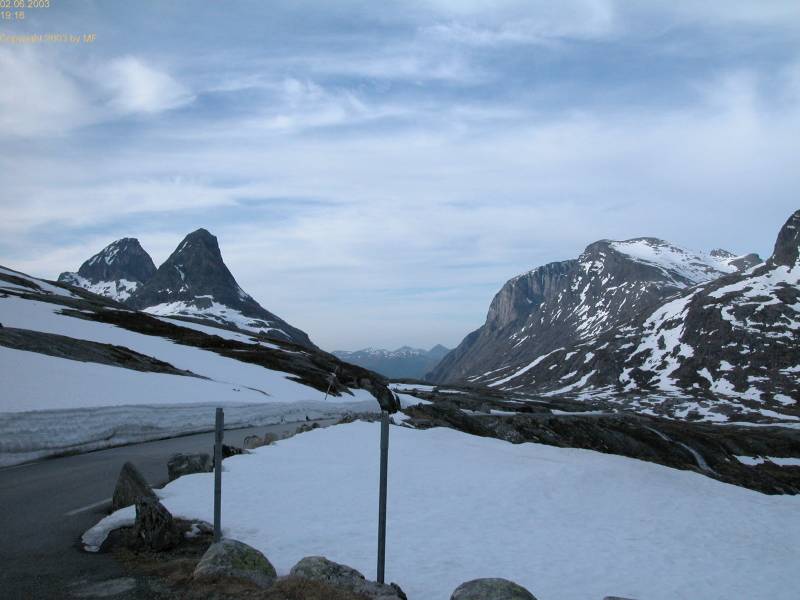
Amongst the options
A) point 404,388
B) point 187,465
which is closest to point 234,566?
point 187,465

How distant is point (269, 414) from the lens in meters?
43.8

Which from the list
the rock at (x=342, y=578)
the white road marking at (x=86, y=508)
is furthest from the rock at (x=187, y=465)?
the rock at (x=342, y=578)

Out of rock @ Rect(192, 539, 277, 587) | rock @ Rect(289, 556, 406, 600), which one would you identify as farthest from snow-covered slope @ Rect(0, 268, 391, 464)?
rock @ Rect(289, 556, 406, 600)

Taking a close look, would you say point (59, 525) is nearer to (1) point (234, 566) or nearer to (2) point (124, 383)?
(1) point (234, 566)

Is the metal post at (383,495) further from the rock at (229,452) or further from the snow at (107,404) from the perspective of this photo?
the snow at (107,404)

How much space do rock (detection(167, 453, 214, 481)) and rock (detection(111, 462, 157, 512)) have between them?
3.48 meters

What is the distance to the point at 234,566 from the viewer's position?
9.22m

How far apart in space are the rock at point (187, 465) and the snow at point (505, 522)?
0.69 metres

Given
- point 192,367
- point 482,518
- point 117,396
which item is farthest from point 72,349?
point 482,518

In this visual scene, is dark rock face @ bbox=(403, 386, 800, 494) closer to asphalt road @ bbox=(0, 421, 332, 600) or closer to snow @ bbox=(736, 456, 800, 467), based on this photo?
snow @ bbox=(736, 456, 800, 467)

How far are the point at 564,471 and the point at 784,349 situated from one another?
630 ft

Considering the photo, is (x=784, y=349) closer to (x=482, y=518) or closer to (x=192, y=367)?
(x=192, y=367)

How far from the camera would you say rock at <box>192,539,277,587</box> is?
9031mm

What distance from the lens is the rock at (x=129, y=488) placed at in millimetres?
12053
